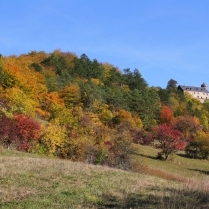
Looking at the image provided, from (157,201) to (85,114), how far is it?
48.0m

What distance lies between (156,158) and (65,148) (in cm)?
2057

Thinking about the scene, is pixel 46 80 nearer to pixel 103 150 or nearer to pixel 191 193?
pixel 103 150

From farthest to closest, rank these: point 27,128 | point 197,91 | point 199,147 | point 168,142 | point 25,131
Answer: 1. point 197,91
2. point 199,147
3. point 168,142
4. point 27,128
5. point 25,131

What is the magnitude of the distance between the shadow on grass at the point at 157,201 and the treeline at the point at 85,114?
57.0 ft

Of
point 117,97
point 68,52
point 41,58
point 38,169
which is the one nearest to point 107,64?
point 68,52

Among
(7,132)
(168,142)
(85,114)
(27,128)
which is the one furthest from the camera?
(85,114)

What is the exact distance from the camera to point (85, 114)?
58438mm

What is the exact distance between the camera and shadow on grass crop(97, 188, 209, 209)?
9.76m

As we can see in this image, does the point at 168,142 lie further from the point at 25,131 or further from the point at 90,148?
the point at 25,131

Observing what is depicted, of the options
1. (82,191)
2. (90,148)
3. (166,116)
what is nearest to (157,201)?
(82,191)

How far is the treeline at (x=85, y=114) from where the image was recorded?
106 feet

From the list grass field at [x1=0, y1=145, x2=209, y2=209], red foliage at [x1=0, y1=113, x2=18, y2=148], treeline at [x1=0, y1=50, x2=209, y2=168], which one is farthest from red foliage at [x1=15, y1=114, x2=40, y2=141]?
grass field at [x1=0, y1=145, x2=209, y2=209]

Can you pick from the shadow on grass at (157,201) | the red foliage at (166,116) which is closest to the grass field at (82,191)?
the shadow on grass at (157,201)

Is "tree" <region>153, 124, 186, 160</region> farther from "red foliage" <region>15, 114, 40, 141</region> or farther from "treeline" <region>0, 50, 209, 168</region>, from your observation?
"red foliage" <region>15, 114, 40, 141</region>
